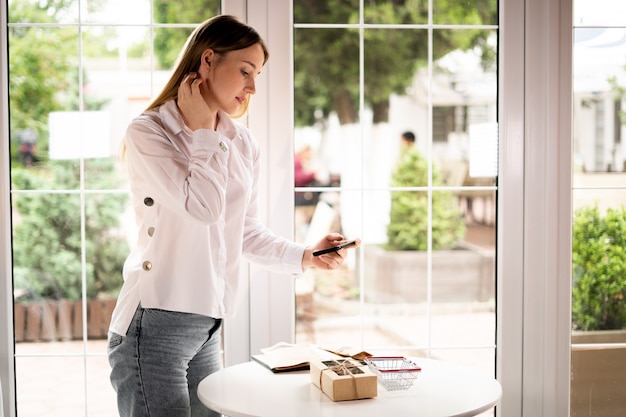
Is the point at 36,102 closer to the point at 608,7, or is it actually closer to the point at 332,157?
the point at 608,7

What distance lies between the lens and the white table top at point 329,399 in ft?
5.24

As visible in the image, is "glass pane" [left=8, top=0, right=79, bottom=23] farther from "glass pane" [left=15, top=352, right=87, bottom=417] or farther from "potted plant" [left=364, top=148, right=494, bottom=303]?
"potted plant" [left=364, top=148, right=494, bottom=303]

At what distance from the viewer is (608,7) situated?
2510 millimetres

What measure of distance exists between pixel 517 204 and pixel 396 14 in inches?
31.6

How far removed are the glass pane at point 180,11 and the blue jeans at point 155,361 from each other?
43.9 inches

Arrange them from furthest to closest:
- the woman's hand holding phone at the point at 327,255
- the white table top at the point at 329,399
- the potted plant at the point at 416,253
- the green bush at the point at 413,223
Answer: the green bush at the point at 413,223, the potted plant at the point at 416,253, the woman's hand holding phone at the point at 327,255, the white table top at the point at 329,399

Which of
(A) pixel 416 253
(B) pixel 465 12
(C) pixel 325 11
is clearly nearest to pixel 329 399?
(C) pixel 325 11

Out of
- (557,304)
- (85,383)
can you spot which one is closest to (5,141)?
(85,383)

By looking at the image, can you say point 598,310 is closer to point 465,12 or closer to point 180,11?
point 465,12

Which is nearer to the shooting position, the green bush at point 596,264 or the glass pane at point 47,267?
the glass pane at point 47,267

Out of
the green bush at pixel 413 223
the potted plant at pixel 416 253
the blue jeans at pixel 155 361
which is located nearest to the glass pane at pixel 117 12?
the blue jeans at pixel 155 361

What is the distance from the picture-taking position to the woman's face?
1.89 metres

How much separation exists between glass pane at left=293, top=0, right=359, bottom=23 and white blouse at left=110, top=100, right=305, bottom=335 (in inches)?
29.1

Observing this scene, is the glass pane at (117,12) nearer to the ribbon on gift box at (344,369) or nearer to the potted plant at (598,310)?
the ribbon on gift box at (344,369)
